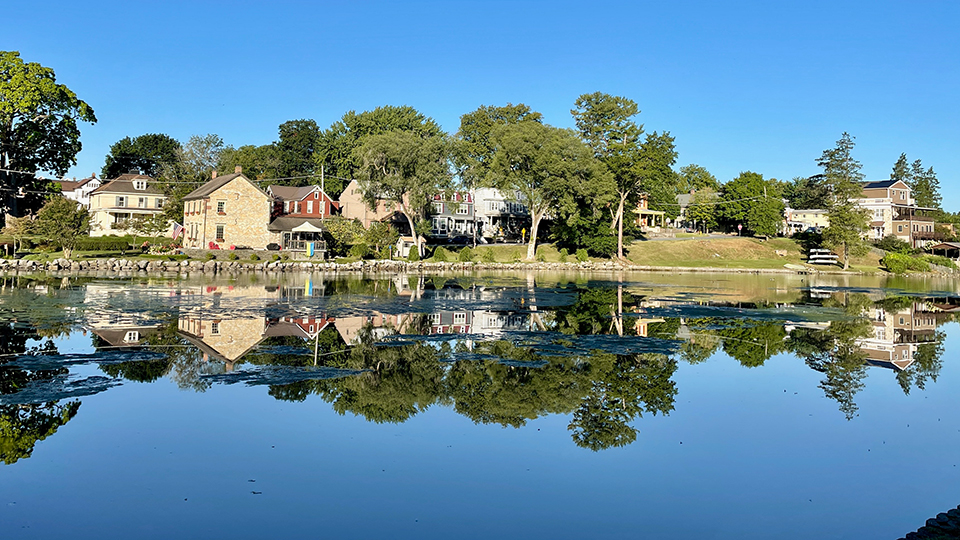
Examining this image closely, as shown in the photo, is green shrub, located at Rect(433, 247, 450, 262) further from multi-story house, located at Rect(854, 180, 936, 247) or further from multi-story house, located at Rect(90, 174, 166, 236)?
multi-story house, located at Rect(854, 180, 936, 247)

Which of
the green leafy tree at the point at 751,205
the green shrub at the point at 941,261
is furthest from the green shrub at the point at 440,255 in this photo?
the green shrub at the point at 941,261

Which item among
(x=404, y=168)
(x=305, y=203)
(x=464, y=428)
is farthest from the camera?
(x=305, y=203)

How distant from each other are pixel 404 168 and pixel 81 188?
219ft

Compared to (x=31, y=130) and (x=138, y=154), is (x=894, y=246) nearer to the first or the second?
(x=31, y=130)

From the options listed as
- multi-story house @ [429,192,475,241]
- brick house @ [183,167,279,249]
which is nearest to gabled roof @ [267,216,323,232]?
brick house @ [183,167,279,249]

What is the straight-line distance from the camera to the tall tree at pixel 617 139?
73.1 meters

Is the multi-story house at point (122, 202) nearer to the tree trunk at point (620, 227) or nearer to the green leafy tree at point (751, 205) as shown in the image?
the tree trunk at point (620, 227)

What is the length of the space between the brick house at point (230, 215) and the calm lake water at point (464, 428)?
38.7 metres

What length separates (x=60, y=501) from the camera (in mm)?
8352

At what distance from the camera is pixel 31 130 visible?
48688 millimetres

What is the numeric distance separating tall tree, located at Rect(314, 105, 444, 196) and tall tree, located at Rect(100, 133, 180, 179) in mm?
29445

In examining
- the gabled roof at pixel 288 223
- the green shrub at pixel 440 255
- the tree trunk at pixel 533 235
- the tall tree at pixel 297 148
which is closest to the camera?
the gabled roof at pixel 288 223

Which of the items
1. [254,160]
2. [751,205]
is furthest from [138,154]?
[751,205]

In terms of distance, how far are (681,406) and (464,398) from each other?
165 inches
